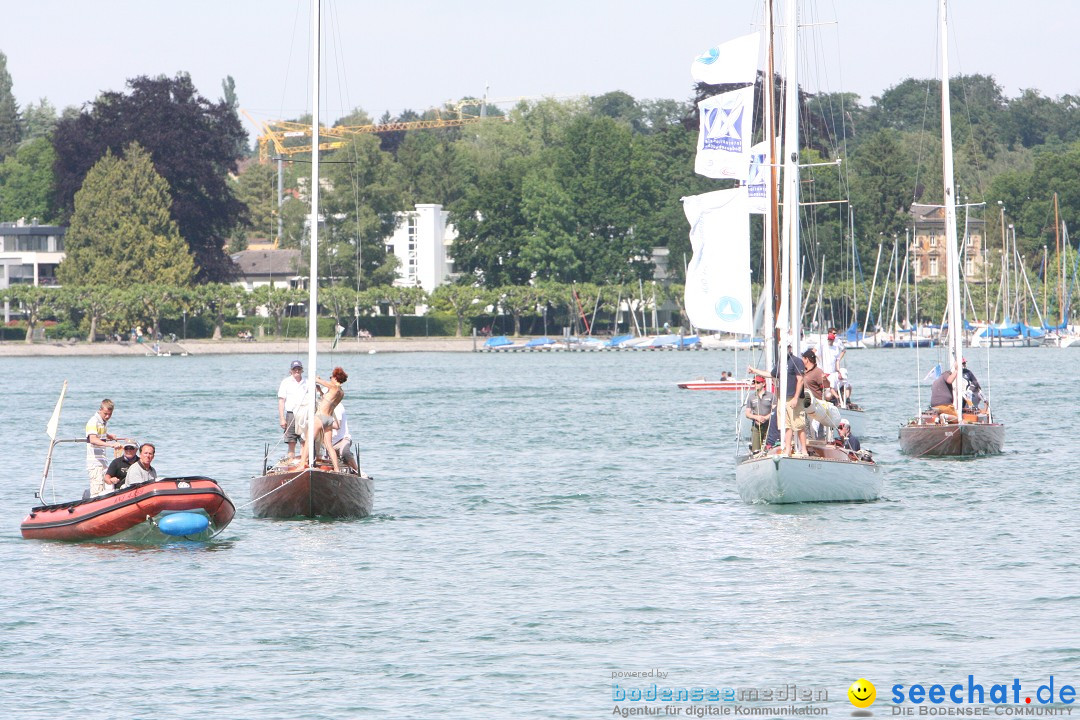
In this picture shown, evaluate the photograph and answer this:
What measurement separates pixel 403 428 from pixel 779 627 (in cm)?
4005

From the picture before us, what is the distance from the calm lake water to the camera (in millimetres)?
19672

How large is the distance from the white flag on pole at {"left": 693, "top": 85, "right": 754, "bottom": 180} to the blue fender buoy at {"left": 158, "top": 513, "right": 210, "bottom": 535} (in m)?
17.4

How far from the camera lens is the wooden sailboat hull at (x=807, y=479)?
30.8m

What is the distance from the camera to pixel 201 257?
14675 cm

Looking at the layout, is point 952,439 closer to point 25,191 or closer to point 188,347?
Result: point 188,347

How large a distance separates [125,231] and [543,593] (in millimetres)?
121387

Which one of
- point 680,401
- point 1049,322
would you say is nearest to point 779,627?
point 680,401

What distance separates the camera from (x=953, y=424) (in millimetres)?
42000

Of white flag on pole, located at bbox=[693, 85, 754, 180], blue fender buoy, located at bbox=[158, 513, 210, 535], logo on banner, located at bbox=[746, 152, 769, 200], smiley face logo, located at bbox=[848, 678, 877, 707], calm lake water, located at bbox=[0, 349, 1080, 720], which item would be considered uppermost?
white flag on pole, located at bbox=[693, 85, 754, 180]

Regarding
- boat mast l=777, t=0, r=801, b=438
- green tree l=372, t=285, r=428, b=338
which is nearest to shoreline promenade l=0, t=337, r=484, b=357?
green tree l=372, t=285, r=428, b=338

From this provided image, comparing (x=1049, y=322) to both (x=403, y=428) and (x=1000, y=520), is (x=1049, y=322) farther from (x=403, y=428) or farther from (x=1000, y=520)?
(x=1000, y=520)

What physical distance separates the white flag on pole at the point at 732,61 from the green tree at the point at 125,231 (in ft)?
333

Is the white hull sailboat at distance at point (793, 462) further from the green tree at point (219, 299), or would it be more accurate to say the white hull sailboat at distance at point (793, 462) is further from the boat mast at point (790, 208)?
the green tree at point (219, 299)

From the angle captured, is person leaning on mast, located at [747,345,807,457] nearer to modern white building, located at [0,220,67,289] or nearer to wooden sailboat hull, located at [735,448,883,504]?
wooden sailboat hull, located at [735,448,883,504]
